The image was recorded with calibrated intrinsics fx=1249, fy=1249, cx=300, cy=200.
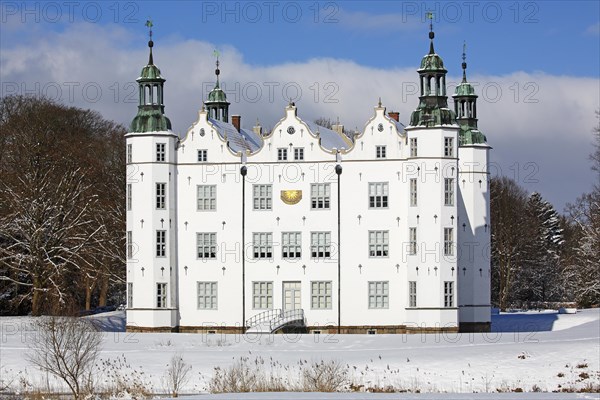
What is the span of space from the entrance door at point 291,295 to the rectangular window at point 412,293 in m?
5.42

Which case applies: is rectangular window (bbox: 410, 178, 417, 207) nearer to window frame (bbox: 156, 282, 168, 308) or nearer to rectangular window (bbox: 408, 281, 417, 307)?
rectangular window (bbox: 408, 281, 417, 307)

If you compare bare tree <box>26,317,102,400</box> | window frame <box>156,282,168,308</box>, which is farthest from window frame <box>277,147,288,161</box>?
bare tree <box>26,317,102,400</box>

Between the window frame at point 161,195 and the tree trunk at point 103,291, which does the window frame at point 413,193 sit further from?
the tree trunk at point 103,291

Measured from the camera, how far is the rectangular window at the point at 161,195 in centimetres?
5841

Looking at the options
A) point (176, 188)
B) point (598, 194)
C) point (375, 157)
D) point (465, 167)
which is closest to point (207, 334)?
point (176, 188)

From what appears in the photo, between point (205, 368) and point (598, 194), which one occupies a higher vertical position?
point (598, 194)

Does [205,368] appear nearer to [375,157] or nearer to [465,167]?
[375,157]

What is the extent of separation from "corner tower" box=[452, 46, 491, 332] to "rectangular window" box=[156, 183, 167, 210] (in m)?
14.4

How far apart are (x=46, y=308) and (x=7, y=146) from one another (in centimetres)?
1195

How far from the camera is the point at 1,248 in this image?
61.3 meters

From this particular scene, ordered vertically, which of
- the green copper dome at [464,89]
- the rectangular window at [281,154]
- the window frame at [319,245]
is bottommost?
the window frame at [319,245]

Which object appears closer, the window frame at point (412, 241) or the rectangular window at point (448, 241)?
the rectangular window at point (448, 241)

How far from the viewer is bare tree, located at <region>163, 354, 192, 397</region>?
3799cm

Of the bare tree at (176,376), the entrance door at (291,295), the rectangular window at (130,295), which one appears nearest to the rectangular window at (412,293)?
the entrance door at (291,295)
